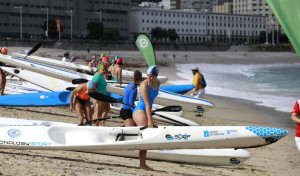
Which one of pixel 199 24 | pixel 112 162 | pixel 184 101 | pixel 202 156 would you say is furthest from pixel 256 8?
pixel 112 162

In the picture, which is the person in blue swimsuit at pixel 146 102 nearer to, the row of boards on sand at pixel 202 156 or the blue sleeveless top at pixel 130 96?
the blue sleeveless top at pixel 130 96

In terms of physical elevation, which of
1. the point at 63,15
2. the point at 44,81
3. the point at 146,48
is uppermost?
the point at 63,15

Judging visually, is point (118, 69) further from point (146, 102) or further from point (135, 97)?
point (146, 102)

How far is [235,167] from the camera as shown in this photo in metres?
7.49

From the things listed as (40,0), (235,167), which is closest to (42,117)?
(235,167)

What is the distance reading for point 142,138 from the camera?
6.18 meters

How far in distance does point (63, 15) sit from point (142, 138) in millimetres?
93762

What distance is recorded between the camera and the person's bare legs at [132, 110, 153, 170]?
6168mm

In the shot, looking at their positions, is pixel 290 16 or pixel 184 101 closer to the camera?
pixel 290 16

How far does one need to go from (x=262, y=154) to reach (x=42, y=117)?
4673 millimetres

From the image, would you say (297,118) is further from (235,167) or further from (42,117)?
(42,117)

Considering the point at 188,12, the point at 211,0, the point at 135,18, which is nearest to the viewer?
the point at 135,18

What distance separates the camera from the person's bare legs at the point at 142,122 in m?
6.17

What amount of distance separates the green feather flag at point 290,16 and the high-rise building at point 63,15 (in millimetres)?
83114
